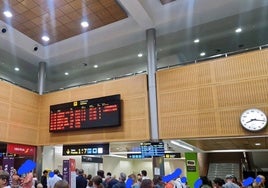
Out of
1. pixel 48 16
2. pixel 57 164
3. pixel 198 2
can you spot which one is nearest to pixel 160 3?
pixel 198 2

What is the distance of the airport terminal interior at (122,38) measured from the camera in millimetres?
8984

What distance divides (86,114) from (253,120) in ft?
18.5

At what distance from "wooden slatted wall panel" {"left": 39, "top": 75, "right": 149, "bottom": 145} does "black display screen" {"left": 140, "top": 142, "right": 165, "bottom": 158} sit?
12.9 inches

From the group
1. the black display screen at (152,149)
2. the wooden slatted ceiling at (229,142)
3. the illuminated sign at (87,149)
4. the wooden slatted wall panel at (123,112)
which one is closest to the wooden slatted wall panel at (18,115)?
the wooden slatted wall panel at (123,112)

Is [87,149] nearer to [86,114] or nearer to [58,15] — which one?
[86,114]

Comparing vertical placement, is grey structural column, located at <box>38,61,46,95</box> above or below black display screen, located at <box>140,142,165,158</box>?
above

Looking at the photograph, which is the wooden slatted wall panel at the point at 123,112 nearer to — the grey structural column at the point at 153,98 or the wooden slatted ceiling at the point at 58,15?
the grey structural column at the point at 153,98

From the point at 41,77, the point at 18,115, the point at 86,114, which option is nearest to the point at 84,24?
the point at 86,114

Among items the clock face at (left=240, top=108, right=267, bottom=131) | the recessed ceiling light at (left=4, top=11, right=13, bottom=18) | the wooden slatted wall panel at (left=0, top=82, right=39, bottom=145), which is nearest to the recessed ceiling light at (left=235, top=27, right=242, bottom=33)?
the clock face at (left=240, top=108, right=267, bottom=131)

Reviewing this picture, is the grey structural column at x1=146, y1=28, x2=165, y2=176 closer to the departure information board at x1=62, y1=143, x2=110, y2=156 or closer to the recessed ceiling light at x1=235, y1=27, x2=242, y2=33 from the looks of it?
the departure information board at x1=62, y1=143, x2=110, y2=156

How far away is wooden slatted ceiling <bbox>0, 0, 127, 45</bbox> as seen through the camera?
347 inches

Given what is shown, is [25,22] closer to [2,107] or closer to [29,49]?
[29,49]

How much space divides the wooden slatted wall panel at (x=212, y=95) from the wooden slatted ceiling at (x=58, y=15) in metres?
2.90

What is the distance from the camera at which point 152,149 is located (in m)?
8.78
